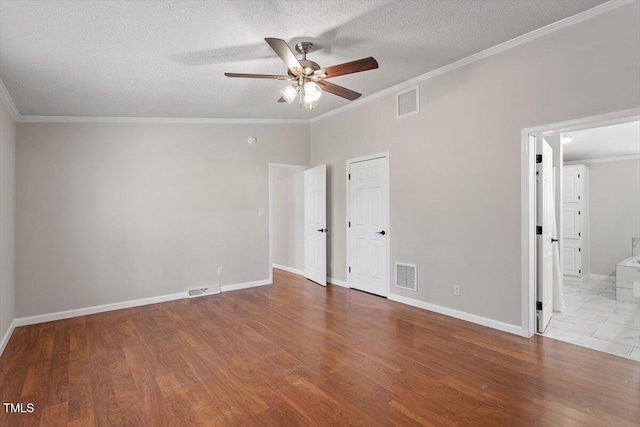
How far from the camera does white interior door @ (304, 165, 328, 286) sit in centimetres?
575

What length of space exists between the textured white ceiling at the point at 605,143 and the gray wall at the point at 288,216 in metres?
4.72

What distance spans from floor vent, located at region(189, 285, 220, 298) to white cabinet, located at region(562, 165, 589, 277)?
6.70m

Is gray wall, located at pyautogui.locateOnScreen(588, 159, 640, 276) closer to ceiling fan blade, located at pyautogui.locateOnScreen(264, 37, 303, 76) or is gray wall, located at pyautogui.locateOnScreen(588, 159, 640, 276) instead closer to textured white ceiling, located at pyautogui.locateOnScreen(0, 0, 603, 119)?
textured white ceiling, located at pyautogui.locateOnScreen(0, 0, 603, 119)

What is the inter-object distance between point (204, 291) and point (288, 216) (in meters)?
2.55

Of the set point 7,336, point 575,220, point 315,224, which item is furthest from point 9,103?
point 575,220

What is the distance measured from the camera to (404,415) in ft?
7.00

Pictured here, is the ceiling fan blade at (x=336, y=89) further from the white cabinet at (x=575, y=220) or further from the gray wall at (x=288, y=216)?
the white cabinet at (x=575, y=220)

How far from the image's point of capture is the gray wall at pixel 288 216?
682 cm

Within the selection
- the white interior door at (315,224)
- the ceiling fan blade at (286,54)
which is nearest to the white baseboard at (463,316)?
the white interior door at (315,224)

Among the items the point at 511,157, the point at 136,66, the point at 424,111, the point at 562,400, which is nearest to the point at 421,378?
the point at 562,400

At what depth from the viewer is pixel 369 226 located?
5.12 metres

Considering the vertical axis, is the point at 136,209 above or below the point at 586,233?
above

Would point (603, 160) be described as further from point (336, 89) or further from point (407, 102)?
point (336, 89)

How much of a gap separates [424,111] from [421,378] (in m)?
3.17
